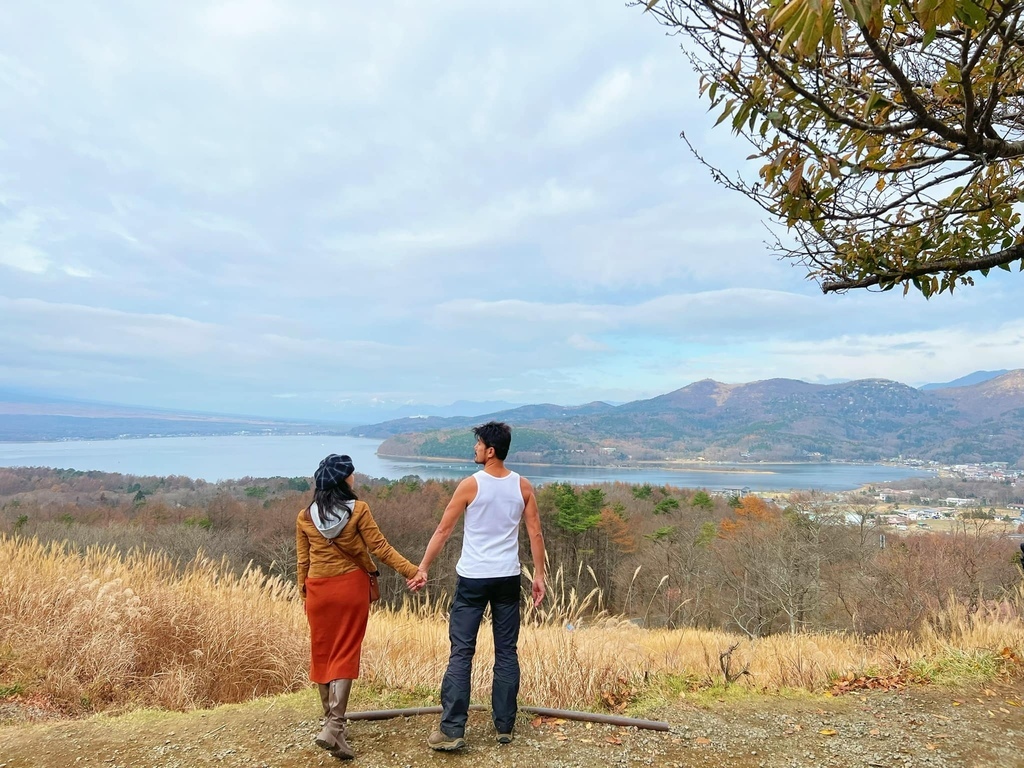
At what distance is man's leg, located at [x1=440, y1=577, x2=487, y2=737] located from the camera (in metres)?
2.84

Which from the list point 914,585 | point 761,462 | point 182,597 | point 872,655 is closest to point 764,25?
point 872,655

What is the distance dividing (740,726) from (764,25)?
142 inches

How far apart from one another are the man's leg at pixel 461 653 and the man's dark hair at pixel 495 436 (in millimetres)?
711

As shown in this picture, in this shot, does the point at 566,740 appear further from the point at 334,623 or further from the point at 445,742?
the point at 334,623

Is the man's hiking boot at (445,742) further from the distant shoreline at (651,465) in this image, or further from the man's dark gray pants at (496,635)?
the distant shoreline at (651,465)

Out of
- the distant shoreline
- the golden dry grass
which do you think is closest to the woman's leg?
the golden dry grass

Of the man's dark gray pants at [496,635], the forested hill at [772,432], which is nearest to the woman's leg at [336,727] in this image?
the man's dark gray pants at [496,635]

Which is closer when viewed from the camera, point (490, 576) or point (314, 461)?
point (490, 576)

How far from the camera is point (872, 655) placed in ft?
14.8

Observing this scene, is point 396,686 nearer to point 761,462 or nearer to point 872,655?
point 872,655

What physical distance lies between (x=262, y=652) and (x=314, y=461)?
5261cm

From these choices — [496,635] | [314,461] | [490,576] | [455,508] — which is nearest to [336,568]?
[455,508]

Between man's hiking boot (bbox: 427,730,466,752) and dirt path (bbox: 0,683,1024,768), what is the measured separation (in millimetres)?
38

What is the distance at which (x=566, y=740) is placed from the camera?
2967 millimetres
